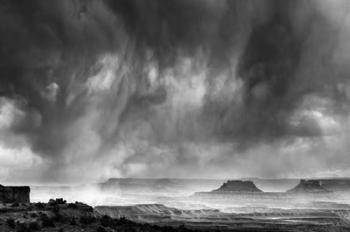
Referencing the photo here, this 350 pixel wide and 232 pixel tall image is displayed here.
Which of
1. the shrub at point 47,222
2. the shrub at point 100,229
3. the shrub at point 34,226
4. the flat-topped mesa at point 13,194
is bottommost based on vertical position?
the shrub at point 100,229

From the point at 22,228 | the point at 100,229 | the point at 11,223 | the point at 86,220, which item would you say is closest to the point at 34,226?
the point at 22,228

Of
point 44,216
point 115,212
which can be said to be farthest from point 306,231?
point 44,216

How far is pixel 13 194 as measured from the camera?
48219mm

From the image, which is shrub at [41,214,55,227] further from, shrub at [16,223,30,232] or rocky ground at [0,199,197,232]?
shrub at [16,223,30,232]

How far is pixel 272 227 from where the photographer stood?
11888cm


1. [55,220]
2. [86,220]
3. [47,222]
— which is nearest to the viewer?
[47,222]

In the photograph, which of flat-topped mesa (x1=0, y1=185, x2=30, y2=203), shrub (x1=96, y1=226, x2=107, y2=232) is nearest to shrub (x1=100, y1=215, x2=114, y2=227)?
shrub (x1=96, y1=226, x2=107, y2=232)

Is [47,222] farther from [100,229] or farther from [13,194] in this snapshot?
[13,194]

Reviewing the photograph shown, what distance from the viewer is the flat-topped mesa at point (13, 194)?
4688cm

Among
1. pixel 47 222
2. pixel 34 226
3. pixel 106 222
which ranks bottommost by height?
pixel 34 226

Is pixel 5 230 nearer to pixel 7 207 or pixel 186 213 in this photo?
pixel 7 207

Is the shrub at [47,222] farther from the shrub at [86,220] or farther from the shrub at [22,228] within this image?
the shrub at [86,220]

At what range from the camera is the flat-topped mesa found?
4688 centimetres

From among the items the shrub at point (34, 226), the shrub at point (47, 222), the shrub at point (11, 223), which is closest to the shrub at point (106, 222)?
the shrub at point (47, 222)
